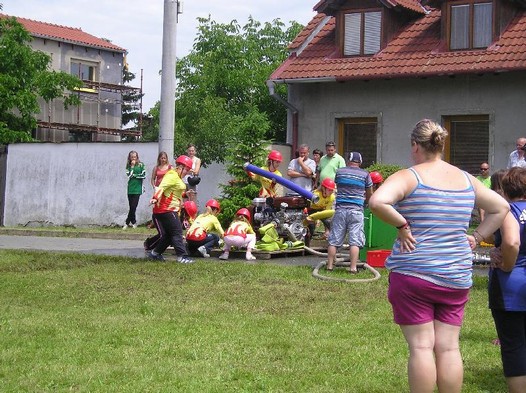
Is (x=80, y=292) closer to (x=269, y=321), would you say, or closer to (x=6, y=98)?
(x=269, y=321)

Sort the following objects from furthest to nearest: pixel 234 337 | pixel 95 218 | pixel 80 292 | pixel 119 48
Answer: pixel 119 48 < pixel 95 218 < pixel 80 292 < pixel 234 337

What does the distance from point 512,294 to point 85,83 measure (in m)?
51.6

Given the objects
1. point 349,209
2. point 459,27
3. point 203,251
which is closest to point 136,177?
point 203,251

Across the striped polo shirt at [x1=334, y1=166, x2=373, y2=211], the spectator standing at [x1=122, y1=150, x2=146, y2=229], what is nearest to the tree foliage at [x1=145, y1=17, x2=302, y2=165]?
the spectator standing at [x1=122, y1=150, x2=146, y2=229]

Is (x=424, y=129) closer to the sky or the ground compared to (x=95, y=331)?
closer to the sky

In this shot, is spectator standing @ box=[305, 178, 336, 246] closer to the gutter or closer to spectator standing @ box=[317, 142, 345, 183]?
spectator standing @ box=[317, 142, 345, 183]

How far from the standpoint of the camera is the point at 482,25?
2686 cm

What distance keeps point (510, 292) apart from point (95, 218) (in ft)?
73.8

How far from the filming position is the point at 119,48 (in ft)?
196

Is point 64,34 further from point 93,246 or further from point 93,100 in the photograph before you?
point 93,246

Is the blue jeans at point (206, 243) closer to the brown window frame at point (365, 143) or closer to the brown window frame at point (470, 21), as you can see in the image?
the brown window frame at point (365, 143)

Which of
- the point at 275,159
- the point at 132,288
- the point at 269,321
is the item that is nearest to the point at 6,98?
the point at 275,159

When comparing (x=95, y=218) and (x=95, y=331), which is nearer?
(x=95, y=331)

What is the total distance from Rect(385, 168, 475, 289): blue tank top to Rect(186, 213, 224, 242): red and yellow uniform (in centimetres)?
1086
